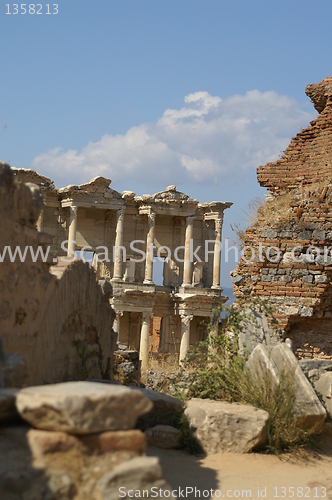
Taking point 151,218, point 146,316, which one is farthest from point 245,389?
point 151,218

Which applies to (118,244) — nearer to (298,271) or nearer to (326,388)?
(298,271)

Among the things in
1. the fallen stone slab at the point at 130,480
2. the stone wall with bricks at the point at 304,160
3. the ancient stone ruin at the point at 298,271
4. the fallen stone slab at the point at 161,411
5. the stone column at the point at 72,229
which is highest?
the stone column at the point at 72,229

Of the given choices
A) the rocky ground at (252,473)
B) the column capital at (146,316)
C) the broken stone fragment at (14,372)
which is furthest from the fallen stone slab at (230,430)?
the column capital at (146,316)

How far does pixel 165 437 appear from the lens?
5926 mm

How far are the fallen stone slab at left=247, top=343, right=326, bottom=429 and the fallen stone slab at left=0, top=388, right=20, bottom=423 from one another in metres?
3.81

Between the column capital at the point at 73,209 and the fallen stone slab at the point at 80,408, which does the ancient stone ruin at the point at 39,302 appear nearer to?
the fallen stone slab at the point at 80,408

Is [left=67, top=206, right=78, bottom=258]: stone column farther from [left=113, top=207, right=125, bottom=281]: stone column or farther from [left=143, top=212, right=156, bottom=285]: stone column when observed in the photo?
[left=143, top=212, right=156, bottom=285]: stone column

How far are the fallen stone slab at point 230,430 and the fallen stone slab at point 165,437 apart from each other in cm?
17

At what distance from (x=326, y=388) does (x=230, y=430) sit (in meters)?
1.93

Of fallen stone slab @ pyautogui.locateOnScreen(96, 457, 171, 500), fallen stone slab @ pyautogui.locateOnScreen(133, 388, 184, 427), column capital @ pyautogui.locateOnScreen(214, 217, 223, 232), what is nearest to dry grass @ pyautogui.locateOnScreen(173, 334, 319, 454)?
fallen stone slab @ pyautogui.locateOnScreen(133, 388, 184, 427)

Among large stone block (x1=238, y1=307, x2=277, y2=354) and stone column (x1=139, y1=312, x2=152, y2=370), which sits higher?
large stone block (x1=238, y1=307, x2=277, y2=354)

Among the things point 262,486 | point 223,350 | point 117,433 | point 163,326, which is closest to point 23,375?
point 117,433

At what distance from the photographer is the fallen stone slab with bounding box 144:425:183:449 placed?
5875mm

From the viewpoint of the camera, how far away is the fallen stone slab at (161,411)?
6145 millimetres
